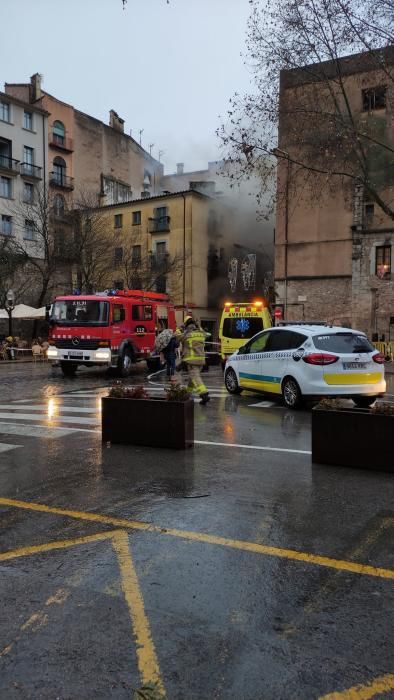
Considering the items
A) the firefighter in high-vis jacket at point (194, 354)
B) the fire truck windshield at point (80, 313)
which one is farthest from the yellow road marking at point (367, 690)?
the fire truck windshield at point (80, 313)

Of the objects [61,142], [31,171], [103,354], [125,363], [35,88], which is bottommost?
[125,363]

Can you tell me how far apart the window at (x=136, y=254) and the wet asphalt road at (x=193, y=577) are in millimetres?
37455

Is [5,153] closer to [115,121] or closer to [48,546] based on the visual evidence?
[115,121]

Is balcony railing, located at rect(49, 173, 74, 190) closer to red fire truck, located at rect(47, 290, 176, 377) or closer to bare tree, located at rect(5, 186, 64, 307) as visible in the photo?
bare tree, located at rect(5, 186, 64, 307)

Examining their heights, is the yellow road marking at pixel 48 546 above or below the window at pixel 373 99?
below

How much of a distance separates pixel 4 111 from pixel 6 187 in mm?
5677

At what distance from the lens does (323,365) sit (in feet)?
31.3

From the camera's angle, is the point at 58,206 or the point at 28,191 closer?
the point at 58,206

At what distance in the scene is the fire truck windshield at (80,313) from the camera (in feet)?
55.2

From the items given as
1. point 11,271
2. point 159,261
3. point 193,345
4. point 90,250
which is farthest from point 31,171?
point 193,345

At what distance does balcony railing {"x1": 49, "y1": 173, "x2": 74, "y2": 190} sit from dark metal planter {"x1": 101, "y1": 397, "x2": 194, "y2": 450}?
42.1 metres

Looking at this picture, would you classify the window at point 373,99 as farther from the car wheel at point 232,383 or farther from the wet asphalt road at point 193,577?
the wet asphalt road at point 193,577

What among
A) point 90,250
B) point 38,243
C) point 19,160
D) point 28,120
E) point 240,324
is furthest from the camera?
point 28,120

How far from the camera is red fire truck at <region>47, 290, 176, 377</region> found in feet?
54.8
